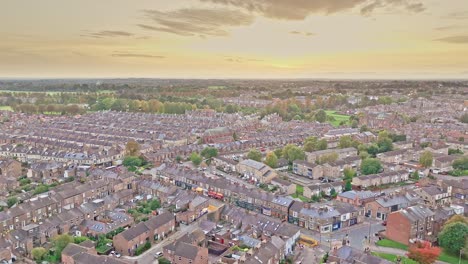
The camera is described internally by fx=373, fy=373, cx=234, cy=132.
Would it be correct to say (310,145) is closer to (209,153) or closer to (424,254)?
(209,153)

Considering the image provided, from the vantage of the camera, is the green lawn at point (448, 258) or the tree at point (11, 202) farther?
the tree at point (11, 202)

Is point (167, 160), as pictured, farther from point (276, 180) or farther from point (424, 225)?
point (424, 225)

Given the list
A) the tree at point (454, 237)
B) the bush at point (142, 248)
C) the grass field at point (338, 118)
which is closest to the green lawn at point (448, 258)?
the tree at point (454, 237)

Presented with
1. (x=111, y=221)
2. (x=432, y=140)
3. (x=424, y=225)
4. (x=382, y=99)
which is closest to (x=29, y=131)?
(x=111, y=221)

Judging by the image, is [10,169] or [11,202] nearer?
[11,202]

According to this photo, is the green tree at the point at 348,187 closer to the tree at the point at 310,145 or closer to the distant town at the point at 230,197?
the distant town at the point at 230,197

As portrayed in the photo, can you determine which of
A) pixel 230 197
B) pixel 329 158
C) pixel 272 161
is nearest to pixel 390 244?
pixel 230 197
